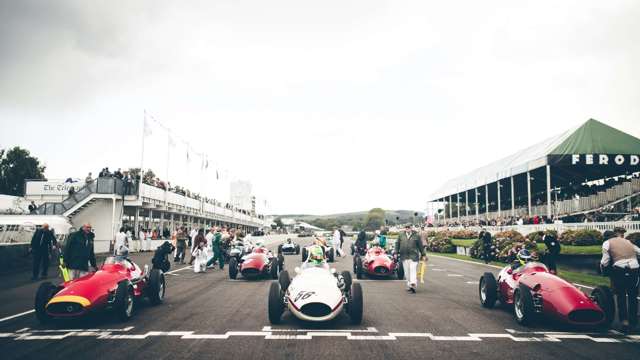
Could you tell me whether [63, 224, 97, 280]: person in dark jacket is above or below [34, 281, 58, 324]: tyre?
above

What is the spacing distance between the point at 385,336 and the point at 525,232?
24199mm

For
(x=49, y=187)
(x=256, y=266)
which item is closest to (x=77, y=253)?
(x=256, y=266)

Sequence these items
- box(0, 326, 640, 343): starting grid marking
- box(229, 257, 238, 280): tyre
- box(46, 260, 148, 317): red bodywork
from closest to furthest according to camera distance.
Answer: box(0, 326, 640, 343): starting grid marking
box(46, 260, 148, 317): red bodywork
box(229, 257, 238, 280): tyre

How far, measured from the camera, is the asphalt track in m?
7.09

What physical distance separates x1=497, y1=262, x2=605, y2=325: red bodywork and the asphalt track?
28 cm

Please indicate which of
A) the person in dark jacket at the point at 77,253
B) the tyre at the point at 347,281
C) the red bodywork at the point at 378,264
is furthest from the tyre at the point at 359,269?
the person in dark jacket at the point at 77,253

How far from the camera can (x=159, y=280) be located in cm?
1174

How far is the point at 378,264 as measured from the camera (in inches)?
693

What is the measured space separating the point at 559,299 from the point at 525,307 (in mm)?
597

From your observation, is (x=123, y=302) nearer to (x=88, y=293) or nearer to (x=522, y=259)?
(x=88, y=293)

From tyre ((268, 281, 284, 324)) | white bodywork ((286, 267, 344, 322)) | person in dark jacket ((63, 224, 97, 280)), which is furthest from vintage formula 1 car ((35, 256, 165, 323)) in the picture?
white bodywork ((286, 267, 344, 322))

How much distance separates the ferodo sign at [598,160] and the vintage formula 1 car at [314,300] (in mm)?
28528

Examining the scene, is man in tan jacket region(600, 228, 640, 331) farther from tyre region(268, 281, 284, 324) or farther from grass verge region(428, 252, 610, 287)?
grass verge region(428, 252, 610, 287)

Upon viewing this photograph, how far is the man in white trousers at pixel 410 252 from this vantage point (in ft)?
46.0
